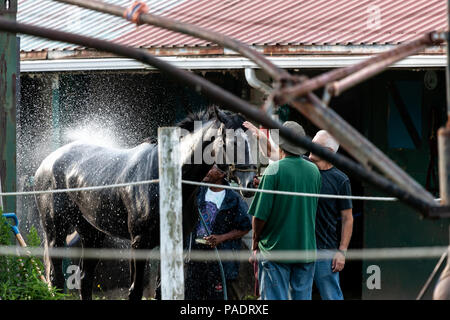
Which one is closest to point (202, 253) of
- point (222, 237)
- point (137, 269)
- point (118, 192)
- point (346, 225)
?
point (222, 237)

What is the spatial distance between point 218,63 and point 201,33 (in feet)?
17.1

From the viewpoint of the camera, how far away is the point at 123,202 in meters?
7.16

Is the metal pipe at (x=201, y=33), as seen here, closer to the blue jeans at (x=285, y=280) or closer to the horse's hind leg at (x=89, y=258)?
the blue jeans at (x=285, y=280)

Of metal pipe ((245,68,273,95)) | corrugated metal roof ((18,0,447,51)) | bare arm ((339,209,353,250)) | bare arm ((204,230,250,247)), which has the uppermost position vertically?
corrugated metal roof ((18,0,447,51))

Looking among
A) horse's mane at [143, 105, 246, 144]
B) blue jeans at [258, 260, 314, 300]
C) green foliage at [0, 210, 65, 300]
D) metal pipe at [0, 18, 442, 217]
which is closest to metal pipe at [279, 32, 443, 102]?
metal pipe at [0, 18, 442, 217]

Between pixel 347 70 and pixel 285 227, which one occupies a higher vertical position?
pixel 347 70

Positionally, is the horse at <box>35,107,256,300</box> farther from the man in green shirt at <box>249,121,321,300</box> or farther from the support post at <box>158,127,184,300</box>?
the support post at <box>158,127,184,300</box>

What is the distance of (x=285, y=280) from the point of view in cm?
568

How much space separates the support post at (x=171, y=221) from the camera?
4.54 m

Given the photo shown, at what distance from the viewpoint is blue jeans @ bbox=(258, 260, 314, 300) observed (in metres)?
5.65

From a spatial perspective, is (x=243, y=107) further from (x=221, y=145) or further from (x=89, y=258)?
(x=89, y=258)

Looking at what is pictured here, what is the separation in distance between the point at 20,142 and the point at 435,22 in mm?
5041

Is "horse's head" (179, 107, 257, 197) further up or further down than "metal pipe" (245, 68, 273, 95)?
further down

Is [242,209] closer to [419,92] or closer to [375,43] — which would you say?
[375,43]
